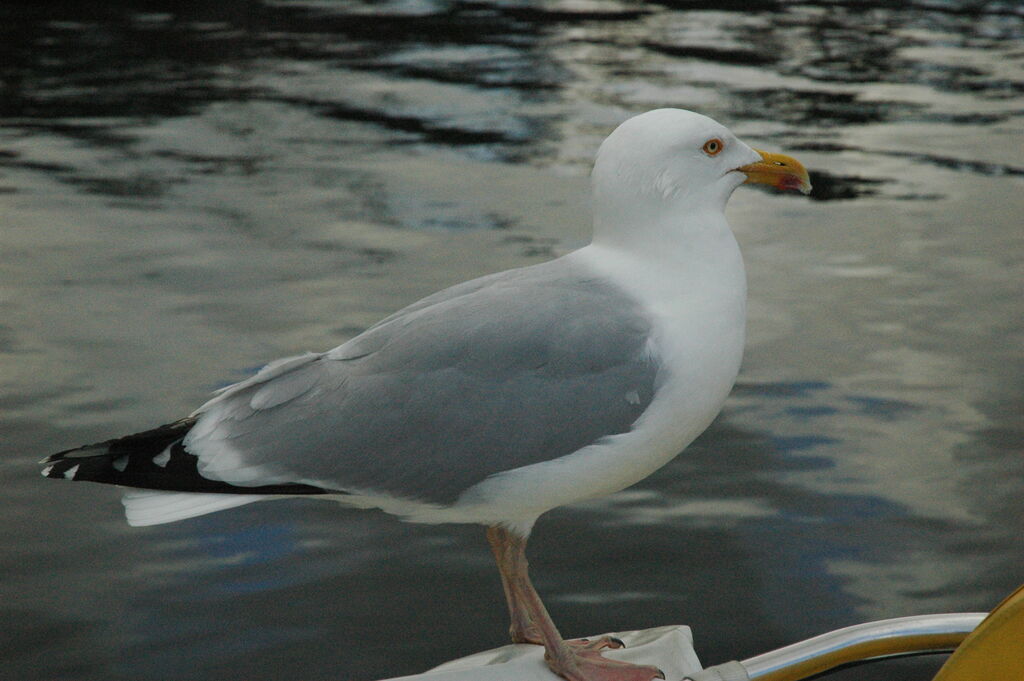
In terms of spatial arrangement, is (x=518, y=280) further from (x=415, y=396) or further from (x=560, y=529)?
(x=560, y=529)

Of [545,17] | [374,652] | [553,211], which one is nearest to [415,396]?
[374,652]

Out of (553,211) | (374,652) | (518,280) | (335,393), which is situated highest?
(518,280)

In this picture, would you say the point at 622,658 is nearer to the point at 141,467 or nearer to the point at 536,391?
the point at 536,391

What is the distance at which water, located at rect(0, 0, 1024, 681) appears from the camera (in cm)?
360

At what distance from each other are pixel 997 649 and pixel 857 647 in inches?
17.5

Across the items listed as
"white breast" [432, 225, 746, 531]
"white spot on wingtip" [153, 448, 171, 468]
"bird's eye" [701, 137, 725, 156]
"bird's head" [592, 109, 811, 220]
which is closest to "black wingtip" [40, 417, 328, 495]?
"white spot on wingtip" [153, 448, 171, 468]

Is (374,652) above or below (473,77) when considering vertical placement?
below

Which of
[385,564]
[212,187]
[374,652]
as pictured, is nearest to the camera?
[374,652]

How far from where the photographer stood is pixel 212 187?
23.1 ft

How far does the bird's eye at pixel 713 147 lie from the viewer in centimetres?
245

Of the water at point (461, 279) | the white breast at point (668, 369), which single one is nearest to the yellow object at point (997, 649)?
the white breast at point (668, 369)

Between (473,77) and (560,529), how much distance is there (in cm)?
609

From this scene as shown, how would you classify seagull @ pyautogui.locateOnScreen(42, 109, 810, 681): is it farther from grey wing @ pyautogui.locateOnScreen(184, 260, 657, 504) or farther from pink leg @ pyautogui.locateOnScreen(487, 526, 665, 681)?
pink leg @ pyautogui.locateOnScreen(487, 526, 665, 681)

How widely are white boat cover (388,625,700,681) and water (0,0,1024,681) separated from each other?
61 centimetres
